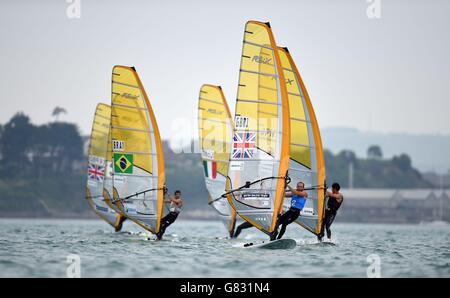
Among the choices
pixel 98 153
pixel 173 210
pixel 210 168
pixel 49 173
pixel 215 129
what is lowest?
pixel 173 210

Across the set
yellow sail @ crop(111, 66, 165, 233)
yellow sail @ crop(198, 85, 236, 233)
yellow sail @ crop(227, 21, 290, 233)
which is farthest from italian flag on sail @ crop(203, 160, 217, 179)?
yellow sail @ crop(227, 21, 290, 233)

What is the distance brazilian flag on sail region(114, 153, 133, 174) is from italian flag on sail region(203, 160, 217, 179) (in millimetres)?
5321

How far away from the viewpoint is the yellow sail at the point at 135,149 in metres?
34.0

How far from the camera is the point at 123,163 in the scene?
34.8m

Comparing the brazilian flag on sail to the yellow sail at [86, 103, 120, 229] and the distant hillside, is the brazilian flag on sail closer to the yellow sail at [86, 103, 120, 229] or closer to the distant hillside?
the yellow sail at [86, 103, 120, 229]

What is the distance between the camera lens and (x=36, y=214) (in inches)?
4776

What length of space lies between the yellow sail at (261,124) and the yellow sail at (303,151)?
306 cm

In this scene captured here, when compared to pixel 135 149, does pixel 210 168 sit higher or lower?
lower
